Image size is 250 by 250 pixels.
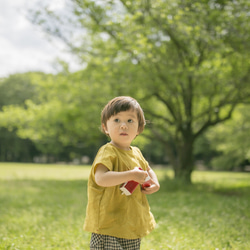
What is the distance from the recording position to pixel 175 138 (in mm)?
13820

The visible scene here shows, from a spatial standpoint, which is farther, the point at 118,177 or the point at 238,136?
the point at 238,136

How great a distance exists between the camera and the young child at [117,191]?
2287mm

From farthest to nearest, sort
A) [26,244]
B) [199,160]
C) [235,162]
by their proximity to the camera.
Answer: [199,160], [235,162], [26,244]

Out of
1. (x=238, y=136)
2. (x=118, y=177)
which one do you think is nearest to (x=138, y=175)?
(x=118, y=177)

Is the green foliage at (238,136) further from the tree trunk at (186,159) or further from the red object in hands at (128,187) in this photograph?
the red object in hands at (128,187)

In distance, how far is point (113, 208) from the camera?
2.37 metres

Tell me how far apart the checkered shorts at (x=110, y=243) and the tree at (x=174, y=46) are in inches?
263

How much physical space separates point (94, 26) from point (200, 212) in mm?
7127

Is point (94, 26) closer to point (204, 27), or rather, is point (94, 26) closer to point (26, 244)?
point (204, 27)

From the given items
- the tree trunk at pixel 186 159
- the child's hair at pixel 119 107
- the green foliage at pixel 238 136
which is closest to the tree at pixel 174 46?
the tree trunk at pixel 186 159

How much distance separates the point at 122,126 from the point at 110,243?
2.95 ft

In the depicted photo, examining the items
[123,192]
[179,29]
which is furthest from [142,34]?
[123,192]

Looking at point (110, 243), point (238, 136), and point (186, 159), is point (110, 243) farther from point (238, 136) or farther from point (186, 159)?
point (238, 136)

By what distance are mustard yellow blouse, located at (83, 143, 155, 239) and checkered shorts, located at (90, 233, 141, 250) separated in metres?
0.08
